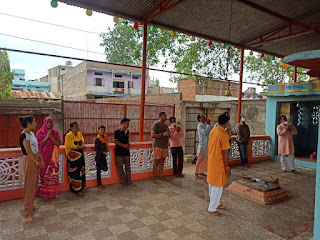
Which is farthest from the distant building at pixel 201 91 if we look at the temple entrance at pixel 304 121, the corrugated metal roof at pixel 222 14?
the corrugated metal roof at pixel 222 14

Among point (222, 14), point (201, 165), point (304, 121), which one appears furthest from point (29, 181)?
point (304, 121)

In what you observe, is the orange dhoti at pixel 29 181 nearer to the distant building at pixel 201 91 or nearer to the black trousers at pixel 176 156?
the black trousers at pixel 176 156

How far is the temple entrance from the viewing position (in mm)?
8609

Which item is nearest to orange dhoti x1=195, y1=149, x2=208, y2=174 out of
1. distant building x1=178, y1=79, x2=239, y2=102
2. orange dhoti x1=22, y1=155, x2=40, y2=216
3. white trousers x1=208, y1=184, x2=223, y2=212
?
white trousers x1=208, y1=184, x2=223, y2=212

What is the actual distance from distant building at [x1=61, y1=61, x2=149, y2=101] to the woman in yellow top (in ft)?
67.8

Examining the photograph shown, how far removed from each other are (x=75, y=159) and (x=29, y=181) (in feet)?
3.56

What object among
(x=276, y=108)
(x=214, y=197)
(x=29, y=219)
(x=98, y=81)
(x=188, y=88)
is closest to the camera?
(x=29, y=219)

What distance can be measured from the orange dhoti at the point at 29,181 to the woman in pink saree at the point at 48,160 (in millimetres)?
739

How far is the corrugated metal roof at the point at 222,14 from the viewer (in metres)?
5.88

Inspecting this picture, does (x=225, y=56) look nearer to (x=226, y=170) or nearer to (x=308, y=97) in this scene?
(x=308, y=97)

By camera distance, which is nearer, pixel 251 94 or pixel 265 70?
pixel 265 70

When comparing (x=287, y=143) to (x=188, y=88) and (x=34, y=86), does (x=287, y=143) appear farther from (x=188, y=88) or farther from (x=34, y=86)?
(x=34, y=86)

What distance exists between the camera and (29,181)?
148 inches

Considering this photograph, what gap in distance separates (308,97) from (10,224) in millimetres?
8747
